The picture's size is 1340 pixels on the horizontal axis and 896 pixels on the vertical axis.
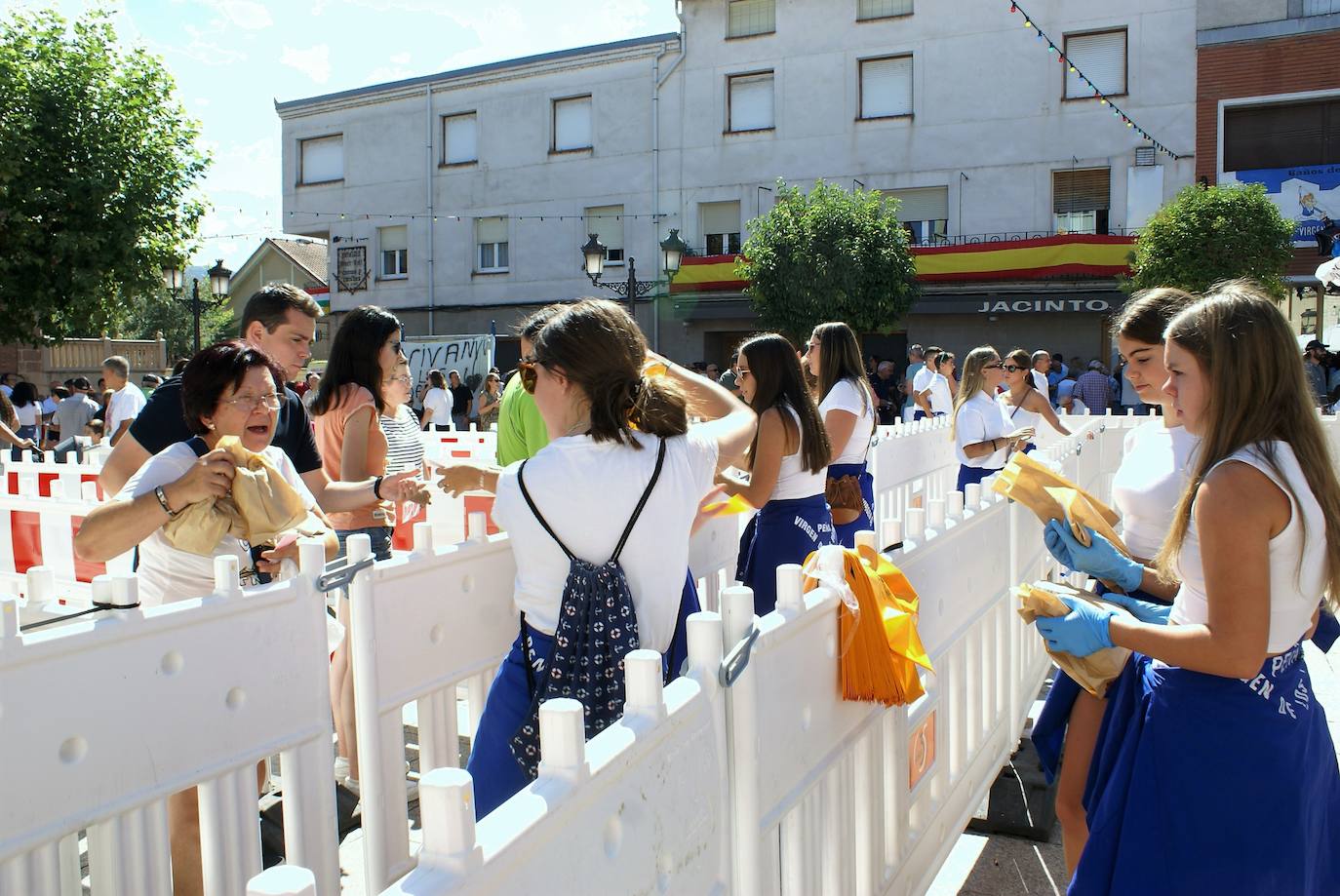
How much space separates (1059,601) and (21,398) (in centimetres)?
1961

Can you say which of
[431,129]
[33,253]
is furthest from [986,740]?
[431,129]

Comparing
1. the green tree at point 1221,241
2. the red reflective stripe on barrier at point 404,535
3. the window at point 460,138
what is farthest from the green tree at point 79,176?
the green tree at point 1221,241

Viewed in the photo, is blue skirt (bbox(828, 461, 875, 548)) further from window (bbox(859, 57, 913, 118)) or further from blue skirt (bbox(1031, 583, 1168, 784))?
window (bbox(859, 57, 913, 118))

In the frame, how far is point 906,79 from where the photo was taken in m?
25.2

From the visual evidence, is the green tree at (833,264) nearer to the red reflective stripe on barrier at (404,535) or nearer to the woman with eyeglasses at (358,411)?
the red reflective stripe on barrier at (404,535)

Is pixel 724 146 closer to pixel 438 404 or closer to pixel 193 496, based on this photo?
pixel 438 404

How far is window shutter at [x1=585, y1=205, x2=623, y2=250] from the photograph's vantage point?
28000mm

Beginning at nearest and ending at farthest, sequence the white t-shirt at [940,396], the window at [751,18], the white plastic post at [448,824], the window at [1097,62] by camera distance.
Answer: the white plastic post at [448,824] < the white t-shirt at [940,396] < the window at [1097,62] < the window at [751,18]

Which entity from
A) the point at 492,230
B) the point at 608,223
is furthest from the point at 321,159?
the point at 608,223

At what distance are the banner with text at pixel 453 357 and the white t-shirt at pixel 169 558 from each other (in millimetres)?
23053

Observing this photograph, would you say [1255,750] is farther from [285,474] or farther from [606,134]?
[606,134]

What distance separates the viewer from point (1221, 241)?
59.5 feet

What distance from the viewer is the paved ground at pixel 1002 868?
339 cm

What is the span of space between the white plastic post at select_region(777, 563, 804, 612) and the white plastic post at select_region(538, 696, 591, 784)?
2.77 feet
